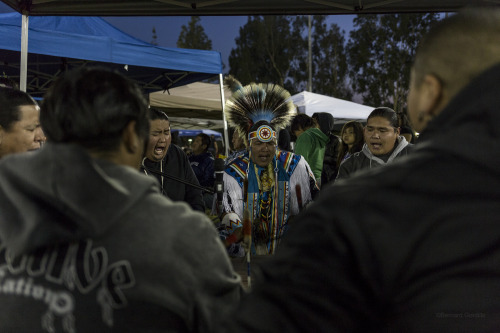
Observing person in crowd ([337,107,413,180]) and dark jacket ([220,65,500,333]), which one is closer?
dark jacket ([220,65,500,333])

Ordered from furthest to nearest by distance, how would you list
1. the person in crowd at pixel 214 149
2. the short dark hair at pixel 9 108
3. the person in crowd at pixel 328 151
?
the person in crowd at pixel 214 149
the person in crowd at pixel 328 151
the short dark hair at pixel 9 108

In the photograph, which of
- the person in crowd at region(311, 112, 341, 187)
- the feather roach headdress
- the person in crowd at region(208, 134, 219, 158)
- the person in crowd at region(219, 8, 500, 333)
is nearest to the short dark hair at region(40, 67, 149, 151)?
the person in crowd at region(219, 8, 500, 333)

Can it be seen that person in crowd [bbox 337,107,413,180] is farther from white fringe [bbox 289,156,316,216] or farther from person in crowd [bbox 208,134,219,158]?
person in crowd [bbox 208,134,219,158]

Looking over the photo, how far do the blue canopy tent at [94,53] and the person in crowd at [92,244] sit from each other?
4.10 metres

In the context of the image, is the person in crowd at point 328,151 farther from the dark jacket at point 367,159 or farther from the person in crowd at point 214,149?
the person in crowd at point 214,149

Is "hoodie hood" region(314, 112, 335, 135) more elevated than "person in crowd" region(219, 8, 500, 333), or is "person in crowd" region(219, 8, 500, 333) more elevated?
"hoodie hood" region(314, 112, 335, 135)

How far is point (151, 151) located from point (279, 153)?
3.53 feet

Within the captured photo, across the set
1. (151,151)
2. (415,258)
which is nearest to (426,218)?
(415,258)

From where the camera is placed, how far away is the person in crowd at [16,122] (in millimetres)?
2373

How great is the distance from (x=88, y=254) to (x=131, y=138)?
333 millimetres

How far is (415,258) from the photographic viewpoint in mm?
809

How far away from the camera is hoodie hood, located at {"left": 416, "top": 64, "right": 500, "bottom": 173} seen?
2.62 feet

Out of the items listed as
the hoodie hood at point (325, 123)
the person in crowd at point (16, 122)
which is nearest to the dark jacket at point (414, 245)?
the person in crowd at point (16, 122)

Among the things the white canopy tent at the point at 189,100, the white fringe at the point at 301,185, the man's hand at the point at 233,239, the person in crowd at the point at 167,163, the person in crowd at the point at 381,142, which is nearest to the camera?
the man's hand at the point at 233,239
